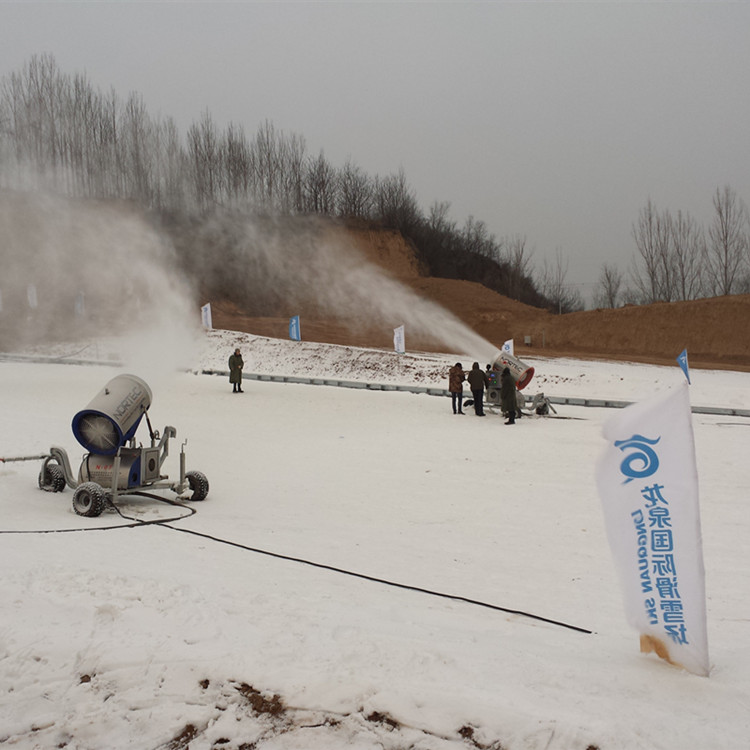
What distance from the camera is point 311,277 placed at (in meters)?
67.1

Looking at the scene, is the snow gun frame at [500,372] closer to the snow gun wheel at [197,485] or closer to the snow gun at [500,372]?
the snow gun at [500,372]

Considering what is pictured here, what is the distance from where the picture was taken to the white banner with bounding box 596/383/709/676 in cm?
468

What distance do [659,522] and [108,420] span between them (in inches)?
312

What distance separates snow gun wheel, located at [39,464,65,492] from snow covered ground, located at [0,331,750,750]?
32cm

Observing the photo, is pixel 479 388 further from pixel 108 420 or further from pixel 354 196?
pixel 354 196

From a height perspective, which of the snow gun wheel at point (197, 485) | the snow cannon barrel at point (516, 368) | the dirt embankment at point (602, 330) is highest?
the dirt embankment at point (602, 330)

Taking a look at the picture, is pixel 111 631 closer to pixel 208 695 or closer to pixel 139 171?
pixel 208 695

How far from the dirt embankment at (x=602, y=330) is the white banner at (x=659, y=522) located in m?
33.9

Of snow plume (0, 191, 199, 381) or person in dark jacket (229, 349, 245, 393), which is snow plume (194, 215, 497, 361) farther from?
person in dark jacket (229, 349, 245, 393)

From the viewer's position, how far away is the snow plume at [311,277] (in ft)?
183

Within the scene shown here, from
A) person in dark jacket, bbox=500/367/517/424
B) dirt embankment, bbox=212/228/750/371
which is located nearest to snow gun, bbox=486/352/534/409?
person in dark jacket, bbox=500/367/517/424

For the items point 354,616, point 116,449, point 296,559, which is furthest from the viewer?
point 116,449

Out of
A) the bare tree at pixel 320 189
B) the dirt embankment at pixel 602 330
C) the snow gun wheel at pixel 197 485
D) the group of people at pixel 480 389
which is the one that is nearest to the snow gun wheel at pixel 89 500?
the snow gun wheel at pixel 197 485

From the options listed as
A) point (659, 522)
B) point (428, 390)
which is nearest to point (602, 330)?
point (428, 390)
